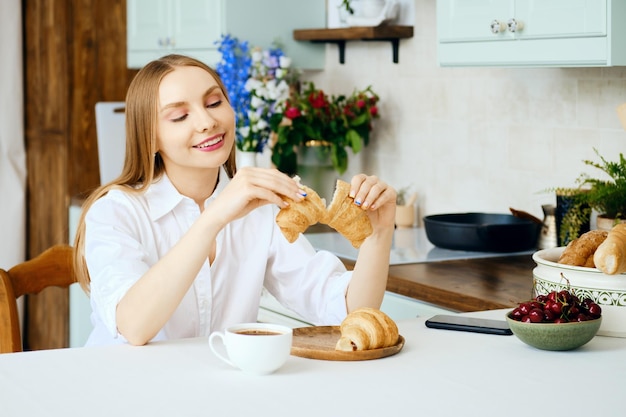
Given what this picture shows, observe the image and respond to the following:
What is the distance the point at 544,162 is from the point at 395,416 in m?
1.98

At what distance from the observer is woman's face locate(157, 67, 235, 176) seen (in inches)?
81.7

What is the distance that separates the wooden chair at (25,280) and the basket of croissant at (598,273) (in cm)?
111

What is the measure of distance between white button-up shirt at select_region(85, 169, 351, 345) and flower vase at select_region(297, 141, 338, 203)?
1696 millimetres

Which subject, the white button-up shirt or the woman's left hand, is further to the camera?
the white button-up shirt

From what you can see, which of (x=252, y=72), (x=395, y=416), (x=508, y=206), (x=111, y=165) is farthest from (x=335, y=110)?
(x=395, y=416)

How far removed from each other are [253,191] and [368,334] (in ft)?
1.05

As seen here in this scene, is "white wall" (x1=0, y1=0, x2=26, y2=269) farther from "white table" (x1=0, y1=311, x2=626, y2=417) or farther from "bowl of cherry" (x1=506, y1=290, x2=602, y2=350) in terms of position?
"bowl of cherry" (x1=506, y1=290, x2=602, y2=350)

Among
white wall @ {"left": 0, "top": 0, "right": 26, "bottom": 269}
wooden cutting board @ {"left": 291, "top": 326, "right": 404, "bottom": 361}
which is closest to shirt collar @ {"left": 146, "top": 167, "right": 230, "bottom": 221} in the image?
wooden cutting board @ {"left": 291, "top": 326, "right": 404, "bottom": 361}

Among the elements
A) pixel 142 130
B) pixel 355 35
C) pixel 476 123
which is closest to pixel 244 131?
pixel 355 35

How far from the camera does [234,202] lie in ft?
5.80

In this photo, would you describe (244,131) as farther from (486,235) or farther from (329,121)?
(486,235)

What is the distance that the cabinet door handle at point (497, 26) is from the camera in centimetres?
271

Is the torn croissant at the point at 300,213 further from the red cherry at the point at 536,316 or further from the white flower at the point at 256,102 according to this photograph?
the white flower at the point at 256,102

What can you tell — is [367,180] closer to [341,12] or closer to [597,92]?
[597,92]
